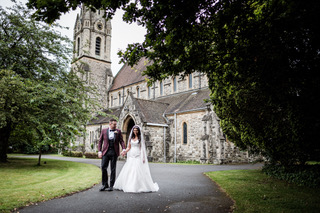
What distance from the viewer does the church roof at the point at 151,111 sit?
69.1 ft

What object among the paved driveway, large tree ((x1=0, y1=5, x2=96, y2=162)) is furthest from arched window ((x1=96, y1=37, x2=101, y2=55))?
the paved driveway

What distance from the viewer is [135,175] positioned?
656cm

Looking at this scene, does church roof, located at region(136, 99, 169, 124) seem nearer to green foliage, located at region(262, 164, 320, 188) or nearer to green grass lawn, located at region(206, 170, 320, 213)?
green foliage, located at region(262, 164, 320, 188)

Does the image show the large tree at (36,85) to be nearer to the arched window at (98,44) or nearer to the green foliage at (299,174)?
the green foliage at (299,174)

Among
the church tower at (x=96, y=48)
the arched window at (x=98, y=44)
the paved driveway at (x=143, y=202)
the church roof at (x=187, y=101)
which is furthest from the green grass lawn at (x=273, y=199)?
the arched window at (x=98, y=44)

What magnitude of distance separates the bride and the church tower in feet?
101

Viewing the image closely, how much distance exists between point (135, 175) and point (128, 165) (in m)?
0.48

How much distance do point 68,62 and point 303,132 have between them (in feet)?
49.1

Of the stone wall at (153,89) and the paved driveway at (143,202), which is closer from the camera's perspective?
the paved driveway at (143,202)

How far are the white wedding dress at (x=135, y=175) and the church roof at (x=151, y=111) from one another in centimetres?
1329

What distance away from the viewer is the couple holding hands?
6.49m

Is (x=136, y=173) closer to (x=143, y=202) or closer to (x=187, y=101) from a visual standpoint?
(x=143, y=202)

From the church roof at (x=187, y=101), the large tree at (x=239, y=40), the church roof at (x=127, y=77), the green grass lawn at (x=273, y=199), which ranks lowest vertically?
the green grass lawn at (x=273, y=199)

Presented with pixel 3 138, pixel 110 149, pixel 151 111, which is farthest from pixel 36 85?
pixel 151 111
